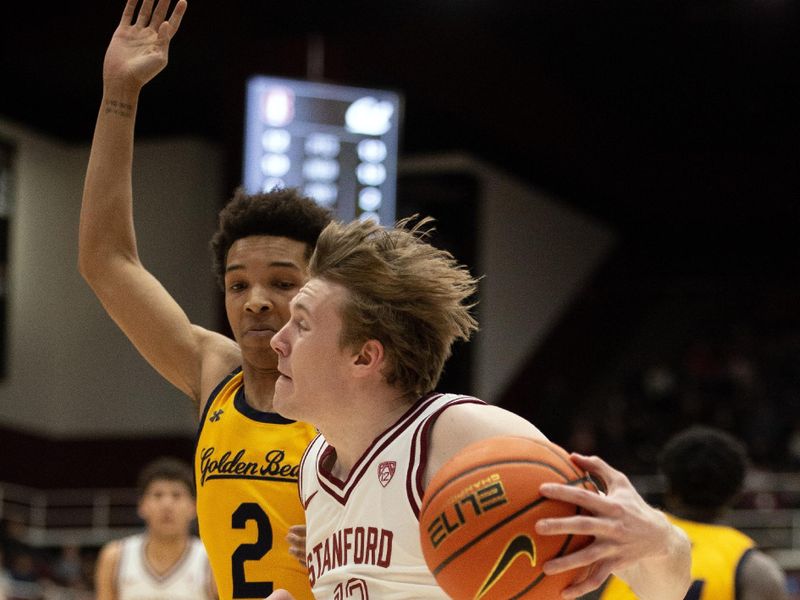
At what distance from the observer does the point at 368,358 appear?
2662 millimetres

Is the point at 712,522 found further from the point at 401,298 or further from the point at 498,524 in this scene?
the point at 498,524

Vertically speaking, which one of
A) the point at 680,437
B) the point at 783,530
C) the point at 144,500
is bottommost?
the point at 783,530

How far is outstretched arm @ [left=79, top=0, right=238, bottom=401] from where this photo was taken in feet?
11.6

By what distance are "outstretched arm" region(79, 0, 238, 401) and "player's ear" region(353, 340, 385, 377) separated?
3.21 ft

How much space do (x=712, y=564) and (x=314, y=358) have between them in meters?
2.11

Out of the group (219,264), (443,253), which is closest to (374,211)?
(219,264)

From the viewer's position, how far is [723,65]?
16.9 meters

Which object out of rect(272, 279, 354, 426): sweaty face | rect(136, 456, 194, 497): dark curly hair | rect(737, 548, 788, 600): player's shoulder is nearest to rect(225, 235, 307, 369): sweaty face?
rect(272, 279, 354, 426): sweaty face

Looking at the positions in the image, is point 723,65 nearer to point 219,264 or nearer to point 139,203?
point 139,203

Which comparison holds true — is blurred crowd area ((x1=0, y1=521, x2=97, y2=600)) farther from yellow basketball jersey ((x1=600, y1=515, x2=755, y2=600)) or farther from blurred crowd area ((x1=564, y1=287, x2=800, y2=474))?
yellow basketball jersey ((x1=600, y1=515, x2=755, y2=600))

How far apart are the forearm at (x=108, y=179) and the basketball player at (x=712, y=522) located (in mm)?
2090

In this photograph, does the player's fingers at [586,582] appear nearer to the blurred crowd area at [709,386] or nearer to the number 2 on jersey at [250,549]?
the number 2 on jersey at [250,549]

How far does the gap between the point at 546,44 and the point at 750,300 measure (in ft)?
21.8

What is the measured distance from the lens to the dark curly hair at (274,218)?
344cm
